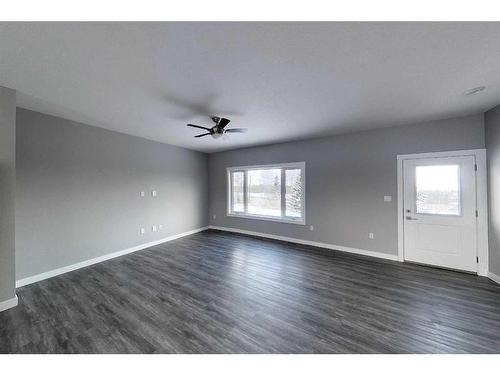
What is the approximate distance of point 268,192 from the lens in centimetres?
541

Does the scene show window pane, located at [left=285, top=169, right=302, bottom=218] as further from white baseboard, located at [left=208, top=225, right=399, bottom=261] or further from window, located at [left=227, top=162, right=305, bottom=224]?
white baseboard, located at [left=208, top=225, right=399, bottom=261]

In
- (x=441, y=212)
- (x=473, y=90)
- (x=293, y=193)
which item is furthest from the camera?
(x=293, y=193)

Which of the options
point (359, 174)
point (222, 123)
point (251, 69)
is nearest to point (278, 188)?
point (359, 174)

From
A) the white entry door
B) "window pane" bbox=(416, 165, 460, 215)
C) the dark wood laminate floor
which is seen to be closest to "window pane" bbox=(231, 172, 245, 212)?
the dark wood laminate floor

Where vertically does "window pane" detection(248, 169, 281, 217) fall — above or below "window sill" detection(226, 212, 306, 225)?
above

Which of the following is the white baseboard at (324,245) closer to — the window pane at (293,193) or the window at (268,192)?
the window at (268,192)

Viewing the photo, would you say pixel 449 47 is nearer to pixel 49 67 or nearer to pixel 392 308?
pixel 392 308

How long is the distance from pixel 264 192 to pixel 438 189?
144 inches

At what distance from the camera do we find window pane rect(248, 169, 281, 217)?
5.24 metres

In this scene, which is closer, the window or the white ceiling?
the white ceiling

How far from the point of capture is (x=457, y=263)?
314 centimetres

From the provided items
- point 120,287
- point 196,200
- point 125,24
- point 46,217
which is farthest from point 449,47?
point 196,200

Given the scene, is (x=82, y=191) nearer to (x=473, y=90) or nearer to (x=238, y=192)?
(x=238, y=192)

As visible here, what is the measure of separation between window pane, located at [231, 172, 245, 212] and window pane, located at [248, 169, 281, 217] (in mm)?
289
